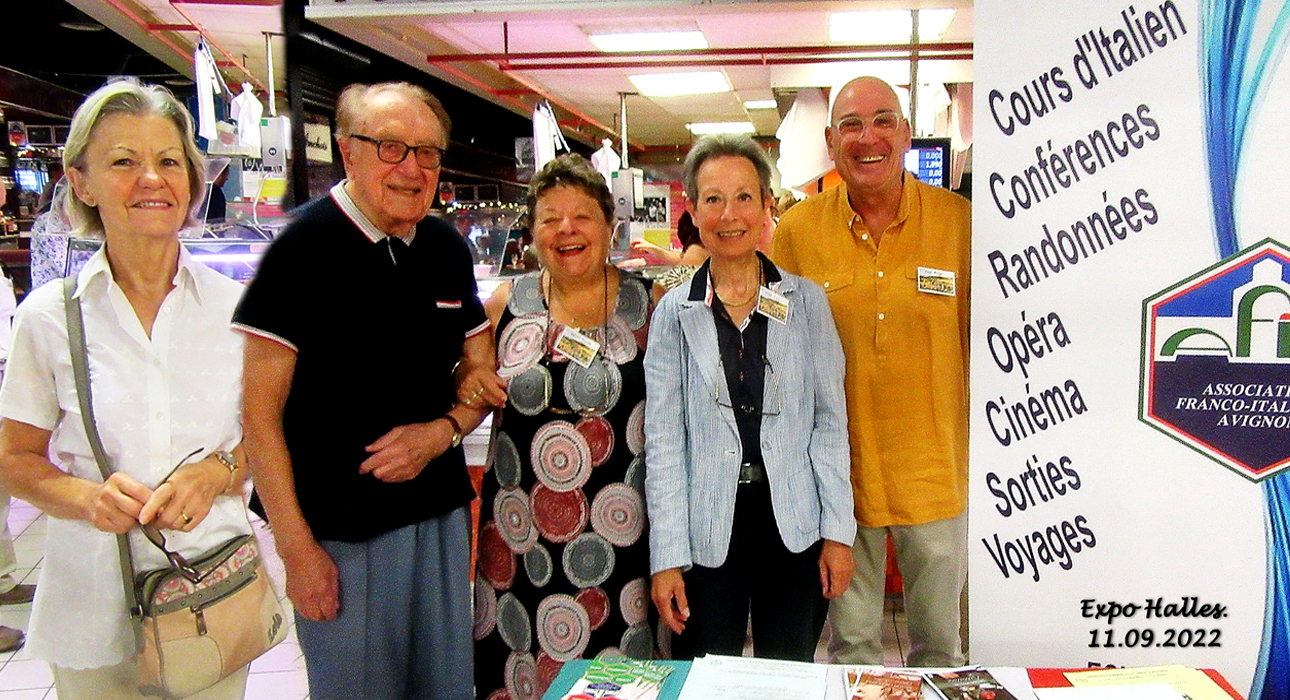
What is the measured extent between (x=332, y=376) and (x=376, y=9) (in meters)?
1.32

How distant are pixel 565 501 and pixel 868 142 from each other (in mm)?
1237

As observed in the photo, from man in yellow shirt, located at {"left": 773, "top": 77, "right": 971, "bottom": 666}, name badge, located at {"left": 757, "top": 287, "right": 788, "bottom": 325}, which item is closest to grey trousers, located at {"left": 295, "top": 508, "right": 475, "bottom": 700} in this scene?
name badge, located at {"left": 757, "top": 287, "right": 788, "bottom": 325}

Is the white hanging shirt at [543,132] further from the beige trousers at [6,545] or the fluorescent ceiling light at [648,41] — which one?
the beige trousers at [6,545]

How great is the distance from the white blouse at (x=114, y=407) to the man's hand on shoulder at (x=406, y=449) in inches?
12.1

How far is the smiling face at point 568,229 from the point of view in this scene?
2102 mm

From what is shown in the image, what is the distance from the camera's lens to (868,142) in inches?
86.3

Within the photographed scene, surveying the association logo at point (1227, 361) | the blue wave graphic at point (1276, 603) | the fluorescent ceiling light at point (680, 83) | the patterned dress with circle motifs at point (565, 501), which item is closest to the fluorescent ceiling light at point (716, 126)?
the fluorescent ceiling light at point (680, 83)

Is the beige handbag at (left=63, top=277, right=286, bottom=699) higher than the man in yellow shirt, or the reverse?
the man in yellow shirt

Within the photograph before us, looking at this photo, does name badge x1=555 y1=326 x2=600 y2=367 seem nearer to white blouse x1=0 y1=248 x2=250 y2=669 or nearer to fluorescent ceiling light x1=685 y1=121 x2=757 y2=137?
white blouse x1=0 y1=248 x2=250 y2=669

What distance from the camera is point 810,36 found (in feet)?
22.7

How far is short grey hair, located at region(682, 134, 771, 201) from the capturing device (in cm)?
208

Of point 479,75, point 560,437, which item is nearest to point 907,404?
point 560,437

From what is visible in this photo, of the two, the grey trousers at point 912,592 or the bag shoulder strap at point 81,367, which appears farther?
the grey trousers at point 912,592

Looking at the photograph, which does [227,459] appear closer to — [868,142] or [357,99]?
[357,99]
